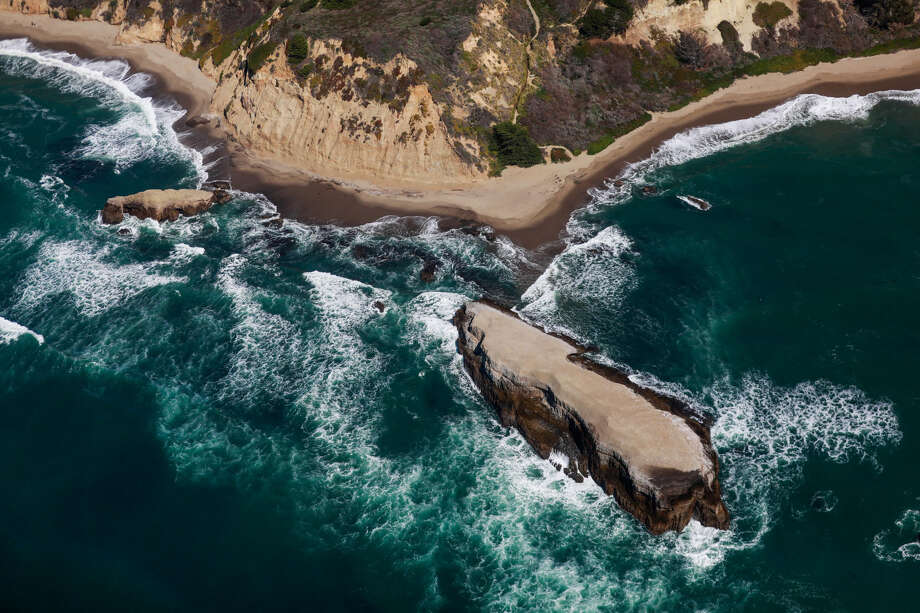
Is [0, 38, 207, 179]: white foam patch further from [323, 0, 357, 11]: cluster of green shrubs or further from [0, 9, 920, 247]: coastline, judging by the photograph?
[323, 0, 357, 11]: cluster of green shrubs

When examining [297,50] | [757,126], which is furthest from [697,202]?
[297,50]

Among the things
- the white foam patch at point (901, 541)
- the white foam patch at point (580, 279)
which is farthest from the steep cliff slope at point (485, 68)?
the white foam patch at point (901, 541)

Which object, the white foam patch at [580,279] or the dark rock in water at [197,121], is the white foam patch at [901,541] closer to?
the white foam patch at [580,279]

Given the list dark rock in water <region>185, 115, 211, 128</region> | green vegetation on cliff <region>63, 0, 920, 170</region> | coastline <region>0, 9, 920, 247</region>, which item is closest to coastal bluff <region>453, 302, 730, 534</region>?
coastline <region>0, 9, 920, 247</region>

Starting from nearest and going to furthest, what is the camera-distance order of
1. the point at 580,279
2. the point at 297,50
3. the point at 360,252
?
the point at 580,279 < the point at 360,252 < the point at 297,50

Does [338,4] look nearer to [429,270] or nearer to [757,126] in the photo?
[429,270]

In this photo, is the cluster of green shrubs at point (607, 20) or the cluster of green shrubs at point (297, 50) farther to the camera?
the cluster of green shrubs at point (607, 20)
